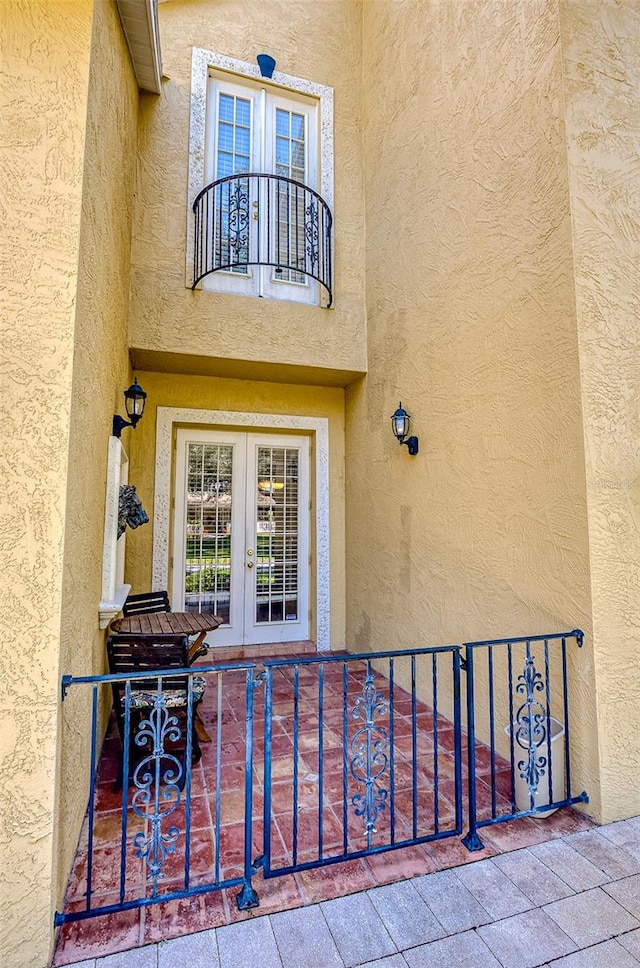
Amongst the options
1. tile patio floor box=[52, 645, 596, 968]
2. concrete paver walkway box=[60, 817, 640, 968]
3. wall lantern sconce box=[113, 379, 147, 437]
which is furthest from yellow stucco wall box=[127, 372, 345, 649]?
concrete paver walkway box=[60, 817, 640, 968]

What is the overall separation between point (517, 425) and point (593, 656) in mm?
1630

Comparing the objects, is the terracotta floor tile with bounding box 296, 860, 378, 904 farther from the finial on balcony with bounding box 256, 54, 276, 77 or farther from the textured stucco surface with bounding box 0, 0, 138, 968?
the finial on balcony with bounding box 256, 54, 276, 77

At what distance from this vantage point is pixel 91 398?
283 centimetres

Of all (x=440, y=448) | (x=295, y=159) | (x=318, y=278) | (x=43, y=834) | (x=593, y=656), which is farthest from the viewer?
(x=295, y=159)

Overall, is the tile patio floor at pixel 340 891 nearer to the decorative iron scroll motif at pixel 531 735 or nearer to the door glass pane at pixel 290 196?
the decorative iron scroll motif at pixel 531 735

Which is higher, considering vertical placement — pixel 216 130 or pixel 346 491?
pixel 216 130

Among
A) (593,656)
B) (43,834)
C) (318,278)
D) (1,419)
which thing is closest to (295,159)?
(318,278)

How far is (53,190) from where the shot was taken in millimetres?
2262

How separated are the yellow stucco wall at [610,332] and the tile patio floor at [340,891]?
2.15 feet

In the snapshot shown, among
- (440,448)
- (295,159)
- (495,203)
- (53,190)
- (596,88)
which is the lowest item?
(440,448)

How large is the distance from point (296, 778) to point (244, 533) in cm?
405

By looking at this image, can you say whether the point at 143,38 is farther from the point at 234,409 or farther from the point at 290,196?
the point at 234,409

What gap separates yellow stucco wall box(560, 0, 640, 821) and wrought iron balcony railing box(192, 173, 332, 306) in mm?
3050

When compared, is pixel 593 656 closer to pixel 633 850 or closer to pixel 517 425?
pixel 633 850
